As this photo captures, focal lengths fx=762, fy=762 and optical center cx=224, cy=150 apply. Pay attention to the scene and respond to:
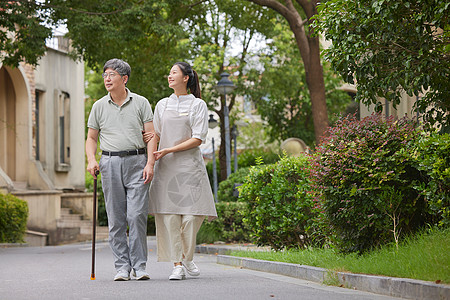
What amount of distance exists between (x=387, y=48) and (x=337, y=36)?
59cm

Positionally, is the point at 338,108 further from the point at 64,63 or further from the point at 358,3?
the point at 358,3

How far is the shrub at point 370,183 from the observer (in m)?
7.77

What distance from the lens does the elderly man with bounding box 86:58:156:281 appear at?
25.4 feet

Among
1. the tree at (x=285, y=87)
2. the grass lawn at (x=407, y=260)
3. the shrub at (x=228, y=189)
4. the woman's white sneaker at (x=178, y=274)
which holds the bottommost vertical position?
the woman's white sneaker at (x=178, y=274)

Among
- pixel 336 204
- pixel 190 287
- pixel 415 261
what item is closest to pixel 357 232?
pixel 336 204

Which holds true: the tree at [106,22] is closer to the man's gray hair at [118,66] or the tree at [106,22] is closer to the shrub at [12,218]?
the shrub at [12,218]

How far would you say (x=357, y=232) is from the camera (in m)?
8.10

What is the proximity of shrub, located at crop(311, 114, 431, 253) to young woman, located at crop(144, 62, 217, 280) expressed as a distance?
132cm

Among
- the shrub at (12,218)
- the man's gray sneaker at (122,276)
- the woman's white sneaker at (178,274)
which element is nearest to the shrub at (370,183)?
the woman's white sneaker at (178,274)

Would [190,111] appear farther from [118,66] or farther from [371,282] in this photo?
[371,282]

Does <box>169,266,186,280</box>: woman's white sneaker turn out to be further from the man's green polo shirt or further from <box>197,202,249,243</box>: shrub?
<box>197,202,249,243</box>: shrub

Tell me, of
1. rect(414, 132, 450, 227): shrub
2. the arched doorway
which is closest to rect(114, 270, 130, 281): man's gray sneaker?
rect(414, 132, 450, 227): shrub

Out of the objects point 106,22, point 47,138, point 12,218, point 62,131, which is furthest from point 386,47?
point 62,131

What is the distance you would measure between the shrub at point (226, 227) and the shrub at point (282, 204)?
169 inches
